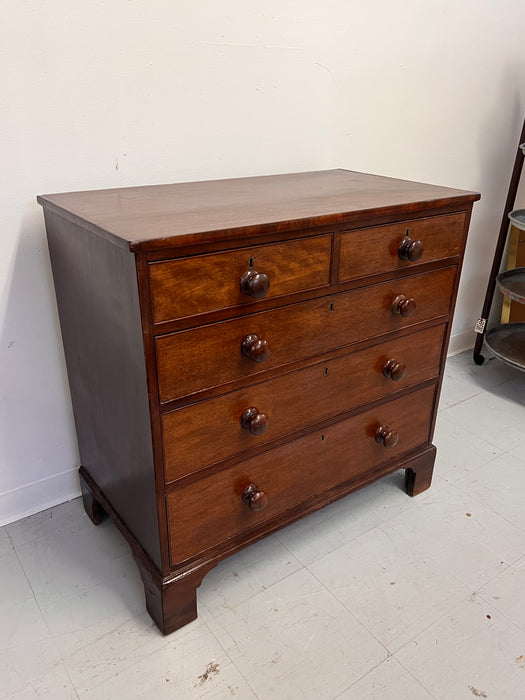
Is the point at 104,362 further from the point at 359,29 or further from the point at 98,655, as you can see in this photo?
the point at 359,29

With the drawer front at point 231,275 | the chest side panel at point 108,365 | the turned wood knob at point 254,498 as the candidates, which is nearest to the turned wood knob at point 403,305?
the drawer front at point 231,275

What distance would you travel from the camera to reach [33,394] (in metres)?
1.49

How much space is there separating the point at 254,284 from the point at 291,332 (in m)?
0.19

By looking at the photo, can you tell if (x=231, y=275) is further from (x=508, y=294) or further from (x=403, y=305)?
(x=508, y=294)

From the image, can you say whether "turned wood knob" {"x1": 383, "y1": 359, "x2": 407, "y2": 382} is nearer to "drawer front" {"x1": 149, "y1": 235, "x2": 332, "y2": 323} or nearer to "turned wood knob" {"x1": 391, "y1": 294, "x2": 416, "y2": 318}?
"turned wood knob" {"x1": 391, "y1": 294, "x2": 416, "y2": 318}

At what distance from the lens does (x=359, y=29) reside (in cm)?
168

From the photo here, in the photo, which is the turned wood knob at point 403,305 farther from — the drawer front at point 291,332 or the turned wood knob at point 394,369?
the turned wood knob at point 394,369

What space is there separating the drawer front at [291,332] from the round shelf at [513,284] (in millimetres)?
731

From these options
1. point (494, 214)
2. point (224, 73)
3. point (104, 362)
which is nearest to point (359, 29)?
point (224, 73)

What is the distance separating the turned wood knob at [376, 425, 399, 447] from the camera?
146 cm

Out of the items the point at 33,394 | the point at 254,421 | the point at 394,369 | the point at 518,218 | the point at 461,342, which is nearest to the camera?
the point at 254,421

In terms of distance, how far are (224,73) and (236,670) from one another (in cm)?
142

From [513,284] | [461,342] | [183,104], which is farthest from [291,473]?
[461,342]

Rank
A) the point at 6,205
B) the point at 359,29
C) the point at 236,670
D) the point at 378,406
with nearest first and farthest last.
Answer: the point at 236,670 < the point at 6,205 < the point at 378,406 < the point at 359,29
